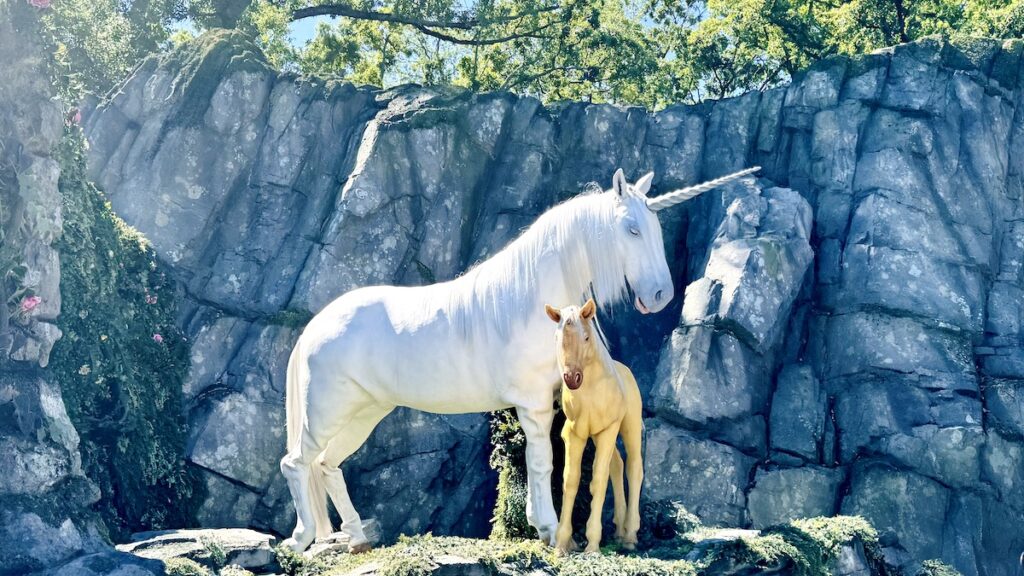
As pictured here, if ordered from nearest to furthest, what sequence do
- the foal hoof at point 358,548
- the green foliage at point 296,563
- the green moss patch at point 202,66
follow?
1. the green foliage at point 296,563
2. the foal hoof at point 358,548
3. the green moss patch at point 202,66

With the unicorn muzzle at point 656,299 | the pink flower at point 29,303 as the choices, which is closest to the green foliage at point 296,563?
the pink flower at point 29,303

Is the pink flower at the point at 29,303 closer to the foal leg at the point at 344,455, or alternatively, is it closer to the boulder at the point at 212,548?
the boulder at the point at 212,548

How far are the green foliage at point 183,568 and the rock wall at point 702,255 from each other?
446 cm

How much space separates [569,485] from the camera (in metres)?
9.34

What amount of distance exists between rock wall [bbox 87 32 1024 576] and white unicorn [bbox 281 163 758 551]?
3725 mm

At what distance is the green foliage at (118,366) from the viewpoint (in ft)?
41.2

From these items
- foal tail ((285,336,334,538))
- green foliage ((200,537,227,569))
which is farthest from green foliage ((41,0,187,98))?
green foliage ((200,537,227,569))

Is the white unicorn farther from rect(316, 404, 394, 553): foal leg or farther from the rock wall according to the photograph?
the rock wall

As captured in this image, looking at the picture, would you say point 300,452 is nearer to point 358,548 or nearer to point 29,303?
point 358,548

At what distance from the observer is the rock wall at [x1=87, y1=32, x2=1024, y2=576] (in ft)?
44.6

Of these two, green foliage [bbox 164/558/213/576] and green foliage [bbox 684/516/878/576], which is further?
green foliage [bbox 684/516/878/576]

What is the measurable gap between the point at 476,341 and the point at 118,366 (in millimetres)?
5067

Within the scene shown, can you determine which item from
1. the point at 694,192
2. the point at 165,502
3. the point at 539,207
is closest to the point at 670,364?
the point at 539,207

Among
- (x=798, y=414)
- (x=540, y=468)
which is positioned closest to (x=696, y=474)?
(x=798, y=414)
